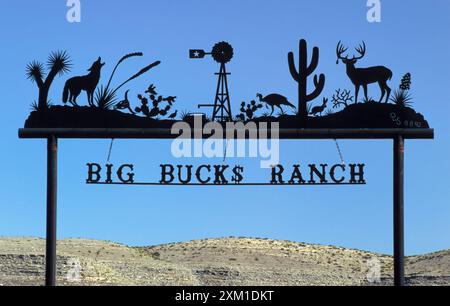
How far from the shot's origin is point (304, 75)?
22.9m

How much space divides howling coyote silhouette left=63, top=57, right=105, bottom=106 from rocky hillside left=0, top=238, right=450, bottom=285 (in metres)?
31.2

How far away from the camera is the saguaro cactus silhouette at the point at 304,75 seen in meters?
22.7

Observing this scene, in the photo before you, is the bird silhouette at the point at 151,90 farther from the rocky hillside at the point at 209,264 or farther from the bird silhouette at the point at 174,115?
the rocky hillside at the point at 209,264

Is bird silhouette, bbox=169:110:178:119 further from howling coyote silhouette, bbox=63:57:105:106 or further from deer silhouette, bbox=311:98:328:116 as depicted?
deer silhouette, bbox=311:98:328:116

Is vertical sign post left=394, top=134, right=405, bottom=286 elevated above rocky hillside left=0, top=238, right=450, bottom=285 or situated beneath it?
elevated above

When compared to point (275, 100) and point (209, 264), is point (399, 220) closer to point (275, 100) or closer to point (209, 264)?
point (275, 100)

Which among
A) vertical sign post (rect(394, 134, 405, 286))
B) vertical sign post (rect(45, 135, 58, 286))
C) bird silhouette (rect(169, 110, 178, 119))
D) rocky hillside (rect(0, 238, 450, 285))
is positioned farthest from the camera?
rocky hillside (rect(0, 238, 450, 285))

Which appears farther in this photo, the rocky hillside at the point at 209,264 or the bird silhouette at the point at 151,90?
the rocky hillside at the point at 209,264

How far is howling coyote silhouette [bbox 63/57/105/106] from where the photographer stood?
22812 mm

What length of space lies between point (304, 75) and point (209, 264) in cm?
4347

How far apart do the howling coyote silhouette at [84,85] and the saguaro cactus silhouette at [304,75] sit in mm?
5053

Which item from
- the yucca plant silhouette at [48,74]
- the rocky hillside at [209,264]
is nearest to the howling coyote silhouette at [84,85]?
the yucca plant silhouette at [48,74]

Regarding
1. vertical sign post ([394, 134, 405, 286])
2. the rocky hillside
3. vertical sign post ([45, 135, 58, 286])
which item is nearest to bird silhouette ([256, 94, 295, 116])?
vertical sign post ([394, 134, 405, 286])
